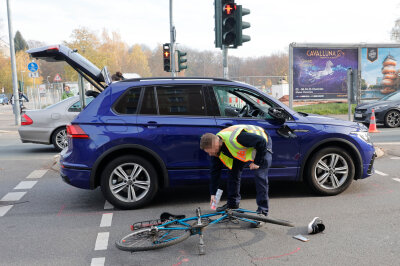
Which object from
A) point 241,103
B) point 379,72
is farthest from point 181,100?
point 379,72

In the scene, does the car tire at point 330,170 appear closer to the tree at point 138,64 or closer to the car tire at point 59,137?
the car tire at point 59,137

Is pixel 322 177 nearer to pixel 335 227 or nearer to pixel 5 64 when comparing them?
pixel 335 227

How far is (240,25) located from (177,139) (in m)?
4.91

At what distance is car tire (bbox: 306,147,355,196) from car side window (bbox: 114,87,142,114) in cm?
254

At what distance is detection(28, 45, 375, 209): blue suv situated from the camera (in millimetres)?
5172

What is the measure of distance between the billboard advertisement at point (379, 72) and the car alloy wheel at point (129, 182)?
19.9 m

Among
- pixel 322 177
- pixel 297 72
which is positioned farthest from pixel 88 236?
pixel 297 72

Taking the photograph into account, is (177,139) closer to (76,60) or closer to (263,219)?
(263,219)

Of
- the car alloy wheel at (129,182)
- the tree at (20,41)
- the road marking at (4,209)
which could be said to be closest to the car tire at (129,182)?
the car alloy wheel at (129,182)

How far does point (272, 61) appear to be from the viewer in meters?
50.5

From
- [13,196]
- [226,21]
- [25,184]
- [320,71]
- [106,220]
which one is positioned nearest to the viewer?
[106,220]

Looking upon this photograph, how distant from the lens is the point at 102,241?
4.19 metres

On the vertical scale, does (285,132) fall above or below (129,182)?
above

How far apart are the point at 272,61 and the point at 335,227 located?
4777 centimetres
